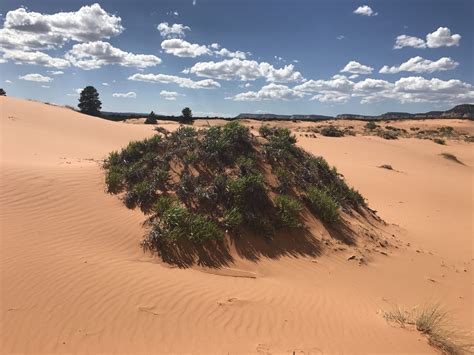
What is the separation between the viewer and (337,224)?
941cm

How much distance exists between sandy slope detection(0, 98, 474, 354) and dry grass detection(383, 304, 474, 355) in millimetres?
174

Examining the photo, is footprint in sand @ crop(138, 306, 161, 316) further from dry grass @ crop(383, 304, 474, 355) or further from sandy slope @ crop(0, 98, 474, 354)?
dry grass @ crop(383, 304, 474, 355)

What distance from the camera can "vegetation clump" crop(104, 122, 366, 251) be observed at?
302 inches

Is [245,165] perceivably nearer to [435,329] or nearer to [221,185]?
[221,185]

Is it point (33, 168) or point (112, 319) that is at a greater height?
point (33, 168)

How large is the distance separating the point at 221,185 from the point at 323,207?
2.47 m

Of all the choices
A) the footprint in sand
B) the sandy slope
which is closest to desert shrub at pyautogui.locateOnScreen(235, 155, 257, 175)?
the sandy slope

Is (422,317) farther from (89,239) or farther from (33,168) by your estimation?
(33,168)

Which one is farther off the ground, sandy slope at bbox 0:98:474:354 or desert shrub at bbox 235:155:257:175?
desert shrub at bbox 235:155:257:175

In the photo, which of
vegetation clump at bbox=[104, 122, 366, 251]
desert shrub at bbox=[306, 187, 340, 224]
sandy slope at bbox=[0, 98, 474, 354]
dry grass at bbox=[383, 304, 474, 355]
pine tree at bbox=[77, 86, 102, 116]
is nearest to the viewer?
sandy slope at bbox=[0, 98, 474, 354]

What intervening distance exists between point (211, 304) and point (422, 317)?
2.86 m

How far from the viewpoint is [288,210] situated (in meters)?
8.55

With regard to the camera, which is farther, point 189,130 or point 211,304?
point 189,130

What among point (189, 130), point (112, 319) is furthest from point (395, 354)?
point (189, 130)
